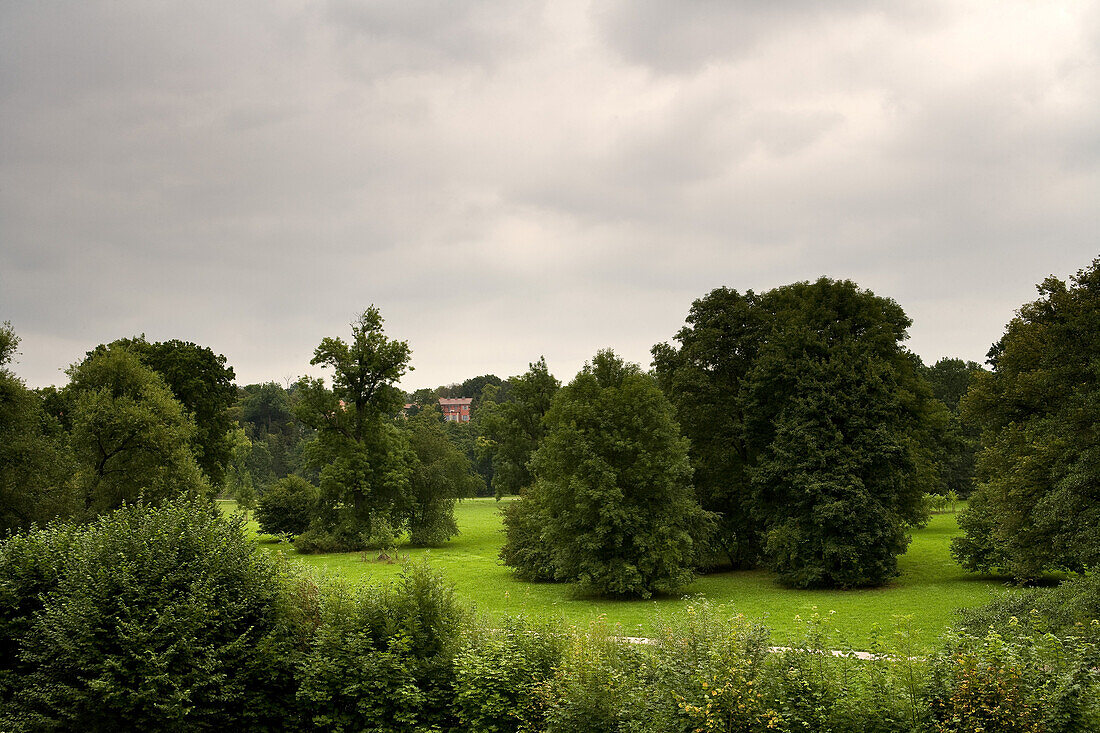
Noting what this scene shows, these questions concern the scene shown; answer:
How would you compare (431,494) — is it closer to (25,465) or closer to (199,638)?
(25,465)

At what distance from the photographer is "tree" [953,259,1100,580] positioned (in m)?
19.1

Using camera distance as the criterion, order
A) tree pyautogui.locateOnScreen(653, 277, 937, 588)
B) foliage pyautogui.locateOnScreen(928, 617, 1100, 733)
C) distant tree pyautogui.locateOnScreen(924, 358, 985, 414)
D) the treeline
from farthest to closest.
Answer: distant tree pyautogui.locateOnScreen(924, 358, 985, 414)
tree pyautogui.locateOnScreen(653, 277, 937, 588)
the treeline
foliage pyautogui.locateOnScreen(928, 617, 1100, 733)

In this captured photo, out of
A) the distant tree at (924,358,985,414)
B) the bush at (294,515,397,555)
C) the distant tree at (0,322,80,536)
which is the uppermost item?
the distant tree at (924,358,985,414)

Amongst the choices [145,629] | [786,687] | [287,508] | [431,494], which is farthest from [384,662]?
[287,508]

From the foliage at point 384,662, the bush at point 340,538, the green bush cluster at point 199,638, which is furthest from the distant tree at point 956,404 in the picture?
the green bush cluster at point 199,638

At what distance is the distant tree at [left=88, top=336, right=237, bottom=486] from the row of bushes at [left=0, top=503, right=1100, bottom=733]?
3533cm

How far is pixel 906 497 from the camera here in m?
34.5

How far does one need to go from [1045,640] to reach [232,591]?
1456cm

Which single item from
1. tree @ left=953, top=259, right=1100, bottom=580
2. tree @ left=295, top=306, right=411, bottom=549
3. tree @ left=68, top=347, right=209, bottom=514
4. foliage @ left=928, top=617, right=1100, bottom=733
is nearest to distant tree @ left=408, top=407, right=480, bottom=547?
tree @ left=295, top=306, right=411, bottom=549

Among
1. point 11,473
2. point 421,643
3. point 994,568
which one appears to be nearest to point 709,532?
point 994,568

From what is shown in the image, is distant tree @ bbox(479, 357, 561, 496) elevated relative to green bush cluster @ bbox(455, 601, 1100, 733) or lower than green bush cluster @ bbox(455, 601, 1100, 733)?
elevated

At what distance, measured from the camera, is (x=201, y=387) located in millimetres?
51625

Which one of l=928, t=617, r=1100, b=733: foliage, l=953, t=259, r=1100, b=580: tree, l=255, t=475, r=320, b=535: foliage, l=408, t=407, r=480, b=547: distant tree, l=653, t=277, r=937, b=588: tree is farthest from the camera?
l=255, t=475, r=320, b=535: foliage

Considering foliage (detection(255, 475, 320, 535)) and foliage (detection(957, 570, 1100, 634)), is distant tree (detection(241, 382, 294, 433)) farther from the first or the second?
foliage (detection(957, 570, 1100, 634))
